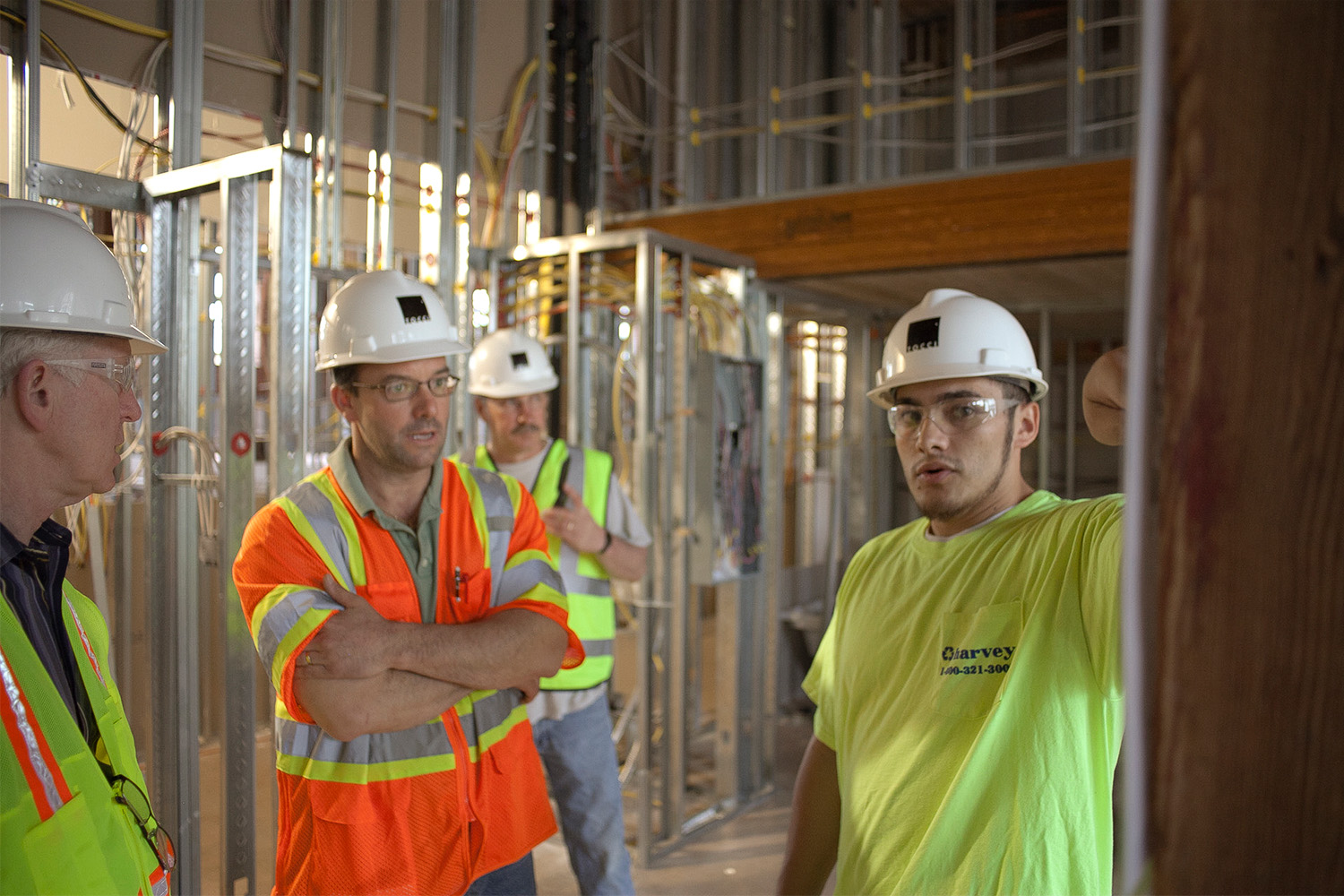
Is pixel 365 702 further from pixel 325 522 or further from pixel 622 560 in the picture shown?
pixel 622 560

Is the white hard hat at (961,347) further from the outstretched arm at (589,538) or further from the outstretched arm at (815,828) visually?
the outstretched arm at (589,538)

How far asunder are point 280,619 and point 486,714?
436 mm

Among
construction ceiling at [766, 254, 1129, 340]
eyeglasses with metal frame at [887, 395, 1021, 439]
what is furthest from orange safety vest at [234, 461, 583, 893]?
construction ceiling at [766, 254, 1129, 340]

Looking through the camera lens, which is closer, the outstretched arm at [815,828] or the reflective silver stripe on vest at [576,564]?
the outstretched arm at [815,828]

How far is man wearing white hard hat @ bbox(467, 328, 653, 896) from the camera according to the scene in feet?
10.5

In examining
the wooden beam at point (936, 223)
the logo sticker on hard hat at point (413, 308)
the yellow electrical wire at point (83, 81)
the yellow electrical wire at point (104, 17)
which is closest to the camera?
the logo sticker on hard hat at point (413, 308)

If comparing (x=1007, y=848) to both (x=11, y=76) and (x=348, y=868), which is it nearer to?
(x=348, y=868)

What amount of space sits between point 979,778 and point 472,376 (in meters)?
2.87

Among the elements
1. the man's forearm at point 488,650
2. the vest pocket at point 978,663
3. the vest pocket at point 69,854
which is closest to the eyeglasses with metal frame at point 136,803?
the vest pocket at point 69,854

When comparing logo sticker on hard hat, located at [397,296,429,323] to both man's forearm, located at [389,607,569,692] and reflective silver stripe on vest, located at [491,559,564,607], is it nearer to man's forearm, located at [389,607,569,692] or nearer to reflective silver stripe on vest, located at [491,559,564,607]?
reflective silver stripe on vest, located at [491,559,564,607]

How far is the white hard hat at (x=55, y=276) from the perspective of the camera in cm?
132

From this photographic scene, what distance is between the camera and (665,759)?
4438 millimetres

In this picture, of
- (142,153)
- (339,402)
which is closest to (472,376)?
(142,153)

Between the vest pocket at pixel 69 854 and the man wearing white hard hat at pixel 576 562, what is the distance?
80.2 inches
